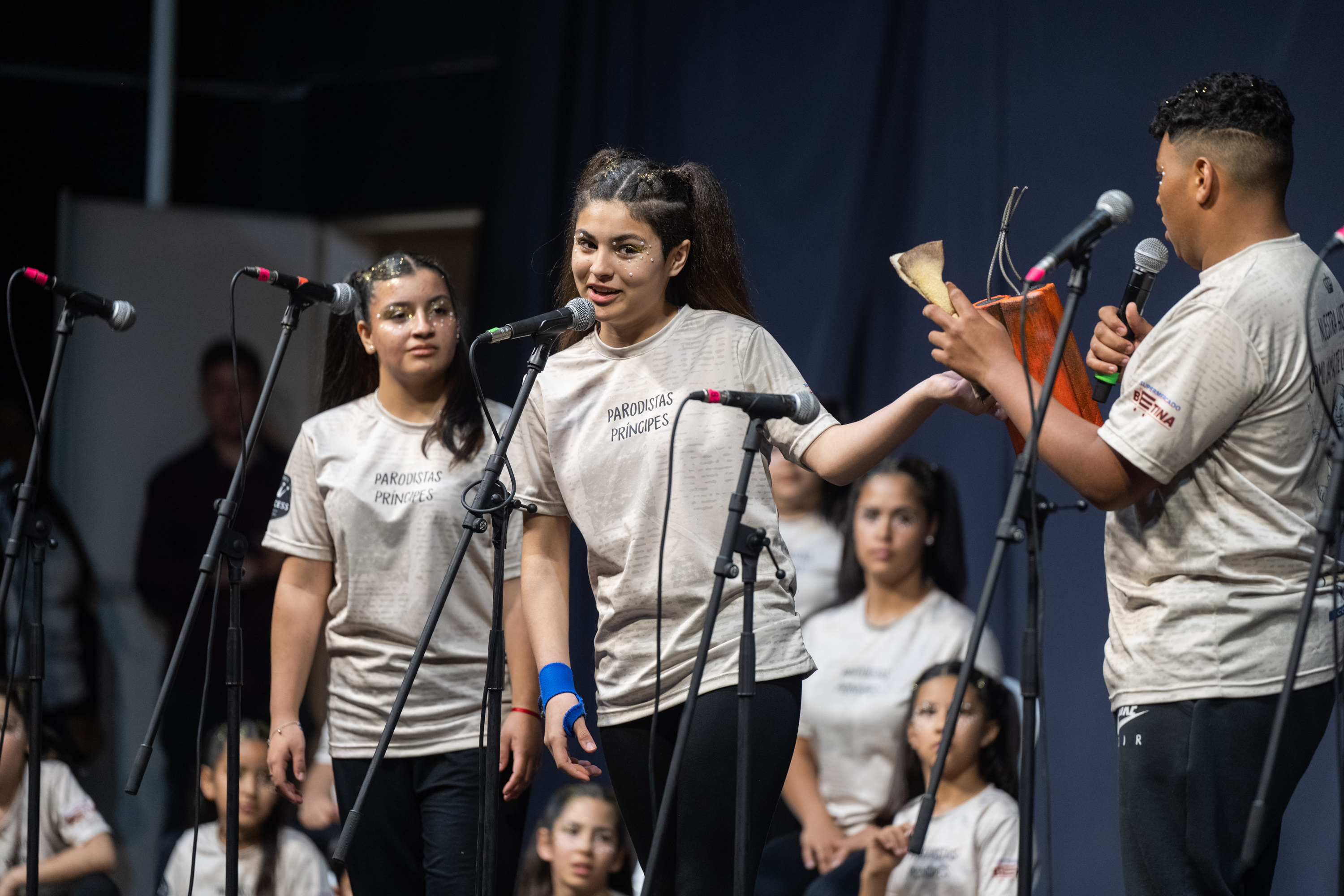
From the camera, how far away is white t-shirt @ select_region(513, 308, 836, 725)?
2.04 meters

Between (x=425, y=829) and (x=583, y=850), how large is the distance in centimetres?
117

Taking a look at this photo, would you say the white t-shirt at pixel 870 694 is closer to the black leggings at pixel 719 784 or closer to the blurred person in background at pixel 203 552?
the black leggings at pixel 719 784

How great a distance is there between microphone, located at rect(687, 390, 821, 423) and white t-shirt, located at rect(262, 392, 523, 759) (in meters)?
0.73

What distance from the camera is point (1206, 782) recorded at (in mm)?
1831

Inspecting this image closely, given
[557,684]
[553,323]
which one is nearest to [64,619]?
[557,684]

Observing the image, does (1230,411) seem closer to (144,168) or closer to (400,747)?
(400,747)

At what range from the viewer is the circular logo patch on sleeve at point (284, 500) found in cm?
273

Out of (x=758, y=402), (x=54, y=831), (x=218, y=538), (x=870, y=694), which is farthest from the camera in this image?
(x=54, y=831)

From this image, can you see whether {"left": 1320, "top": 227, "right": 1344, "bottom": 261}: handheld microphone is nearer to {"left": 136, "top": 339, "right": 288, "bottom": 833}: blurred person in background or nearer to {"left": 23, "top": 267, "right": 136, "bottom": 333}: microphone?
{"left": 23, "top": 267, "right": 136, "bottom": 333}: microphone

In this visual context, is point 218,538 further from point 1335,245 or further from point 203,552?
point 203,552

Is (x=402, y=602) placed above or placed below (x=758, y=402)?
below

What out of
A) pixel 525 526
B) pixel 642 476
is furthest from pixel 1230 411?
pixel 525 526

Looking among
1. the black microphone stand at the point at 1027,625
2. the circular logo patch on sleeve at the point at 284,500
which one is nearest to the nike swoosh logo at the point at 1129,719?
the black microphone stand at the point at 1027,625

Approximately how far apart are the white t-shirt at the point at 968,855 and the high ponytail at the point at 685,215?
1.58 m
